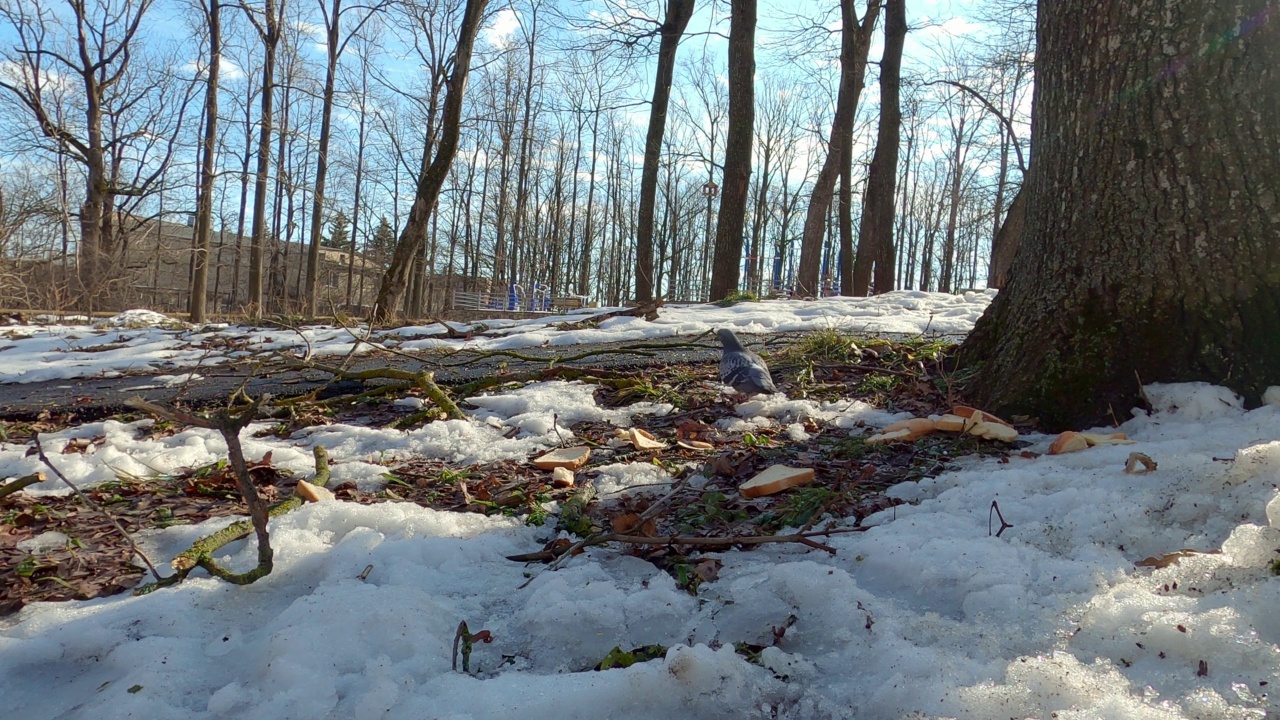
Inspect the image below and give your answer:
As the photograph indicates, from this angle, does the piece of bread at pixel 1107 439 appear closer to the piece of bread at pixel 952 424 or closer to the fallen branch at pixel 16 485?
the piece of bread at pixel 952 424

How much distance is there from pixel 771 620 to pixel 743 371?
234 cm

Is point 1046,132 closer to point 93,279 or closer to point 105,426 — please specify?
point 105,426

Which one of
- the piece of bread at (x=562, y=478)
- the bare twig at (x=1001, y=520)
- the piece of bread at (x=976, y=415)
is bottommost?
the piece of bread at (x=562, y=478)

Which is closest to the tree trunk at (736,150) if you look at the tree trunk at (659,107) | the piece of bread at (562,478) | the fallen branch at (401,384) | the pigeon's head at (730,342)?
the tree trunk at (659,107)

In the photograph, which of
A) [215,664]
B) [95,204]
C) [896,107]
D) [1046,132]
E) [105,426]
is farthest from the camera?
[95,204]

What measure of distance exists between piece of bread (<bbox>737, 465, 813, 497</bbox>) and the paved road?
2236 mm

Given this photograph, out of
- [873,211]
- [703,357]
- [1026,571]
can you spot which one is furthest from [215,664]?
[873,211]

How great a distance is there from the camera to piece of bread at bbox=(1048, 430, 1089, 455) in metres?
2.27

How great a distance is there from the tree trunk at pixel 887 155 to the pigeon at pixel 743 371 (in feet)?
27.3

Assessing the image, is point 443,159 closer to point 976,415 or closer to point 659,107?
point 659,107

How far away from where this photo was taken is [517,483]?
260cm

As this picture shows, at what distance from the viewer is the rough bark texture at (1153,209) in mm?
2418

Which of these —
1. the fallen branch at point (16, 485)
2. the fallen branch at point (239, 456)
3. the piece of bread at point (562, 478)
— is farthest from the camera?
the piece of bread at point (562, 478)

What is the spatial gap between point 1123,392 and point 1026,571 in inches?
57.8
